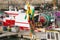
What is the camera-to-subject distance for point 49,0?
2.84 metres

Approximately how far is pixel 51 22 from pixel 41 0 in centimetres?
35

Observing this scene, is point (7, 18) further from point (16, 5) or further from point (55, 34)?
point (55, 34)

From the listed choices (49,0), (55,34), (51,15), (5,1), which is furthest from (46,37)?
(5,1)

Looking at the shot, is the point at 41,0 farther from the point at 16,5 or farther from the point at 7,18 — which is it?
the point at 7,18

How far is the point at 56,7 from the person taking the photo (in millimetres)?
2787

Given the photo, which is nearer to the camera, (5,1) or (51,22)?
(51,22)

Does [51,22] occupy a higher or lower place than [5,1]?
lower

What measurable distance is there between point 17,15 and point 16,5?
15cm

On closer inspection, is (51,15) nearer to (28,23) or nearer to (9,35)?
(28,23)

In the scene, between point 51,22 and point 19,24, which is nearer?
point 51,22

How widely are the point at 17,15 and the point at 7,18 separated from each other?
170 millimetres

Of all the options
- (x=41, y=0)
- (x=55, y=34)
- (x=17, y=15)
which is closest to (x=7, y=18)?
(x=17, y=15)

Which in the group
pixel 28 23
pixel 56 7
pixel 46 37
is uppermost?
pixel 56 7

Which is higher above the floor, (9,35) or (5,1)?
(5,1)
